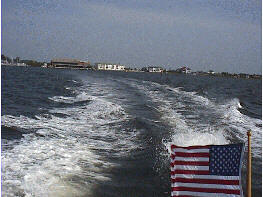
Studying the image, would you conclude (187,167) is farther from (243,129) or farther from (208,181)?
(243,129)

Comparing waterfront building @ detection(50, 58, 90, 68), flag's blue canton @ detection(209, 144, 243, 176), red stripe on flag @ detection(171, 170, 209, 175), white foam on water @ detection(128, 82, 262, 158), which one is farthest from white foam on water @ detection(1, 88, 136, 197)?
waterfront building @ detection(50, 58, 90, 68)

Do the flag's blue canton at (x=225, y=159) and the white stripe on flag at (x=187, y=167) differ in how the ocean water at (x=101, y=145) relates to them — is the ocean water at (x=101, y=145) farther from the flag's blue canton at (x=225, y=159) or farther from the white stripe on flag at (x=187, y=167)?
the flag's blue canton at (x=225, y=159)

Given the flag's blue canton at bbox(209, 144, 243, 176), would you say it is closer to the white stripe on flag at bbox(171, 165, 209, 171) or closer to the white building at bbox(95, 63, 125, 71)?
the white stripe on flag at bbox(171, 165, 209, 171)

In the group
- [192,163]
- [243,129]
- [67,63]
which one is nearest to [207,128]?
[243,129]

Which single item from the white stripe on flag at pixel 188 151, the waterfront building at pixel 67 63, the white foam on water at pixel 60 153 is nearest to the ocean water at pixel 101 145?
the white foam on water at pixel 60 153

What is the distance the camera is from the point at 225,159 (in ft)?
15.0

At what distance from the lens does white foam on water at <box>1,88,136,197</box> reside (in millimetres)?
7453

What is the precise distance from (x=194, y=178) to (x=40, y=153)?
20.2 ft

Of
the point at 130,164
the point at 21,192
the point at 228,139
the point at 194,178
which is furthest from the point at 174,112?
the point at 194,178

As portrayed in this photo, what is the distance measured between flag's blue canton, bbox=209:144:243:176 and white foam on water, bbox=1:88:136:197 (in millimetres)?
3543

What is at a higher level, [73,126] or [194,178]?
[194,178]

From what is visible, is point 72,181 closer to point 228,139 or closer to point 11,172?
point 11,172

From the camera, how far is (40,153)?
9.83 metres

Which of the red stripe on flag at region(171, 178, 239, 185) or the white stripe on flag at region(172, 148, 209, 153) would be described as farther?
the white stripe on flag at region(172, 148, 209, 153)
